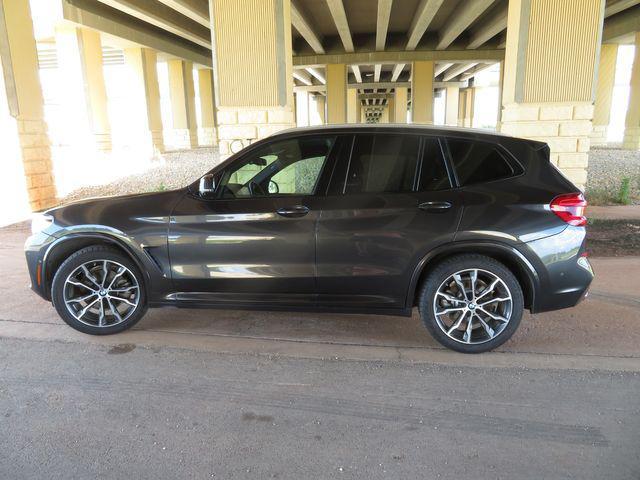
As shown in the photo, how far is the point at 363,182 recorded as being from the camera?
4016 mm

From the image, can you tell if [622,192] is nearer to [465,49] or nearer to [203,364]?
[203,364]

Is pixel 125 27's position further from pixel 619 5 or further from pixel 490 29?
pixel 619 5

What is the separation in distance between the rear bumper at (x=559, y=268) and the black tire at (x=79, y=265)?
128 inches

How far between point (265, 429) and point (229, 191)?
201cm

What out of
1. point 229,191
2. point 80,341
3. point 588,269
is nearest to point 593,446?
point 588,269

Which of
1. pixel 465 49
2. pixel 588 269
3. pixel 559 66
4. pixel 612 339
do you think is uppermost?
pixel 465 49

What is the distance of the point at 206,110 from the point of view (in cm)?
4194

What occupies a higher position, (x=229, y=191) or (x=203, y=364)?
(x=229, y=191)

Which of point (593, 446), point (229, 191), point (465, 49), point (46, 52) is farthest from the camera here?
point (46, 52)

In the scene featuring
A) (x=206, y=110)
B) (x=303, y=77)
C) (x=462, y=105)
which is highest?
(x=303, y=77)

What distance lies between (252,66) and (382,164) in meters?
6.30

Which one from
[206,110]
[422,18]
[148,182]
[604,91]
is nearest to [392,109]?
[206,110]

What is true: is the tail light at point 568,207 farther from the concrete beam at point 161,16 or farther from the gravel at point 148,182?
the concrete beam at point 161,16

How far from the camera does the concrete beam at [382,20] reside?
18.6m
